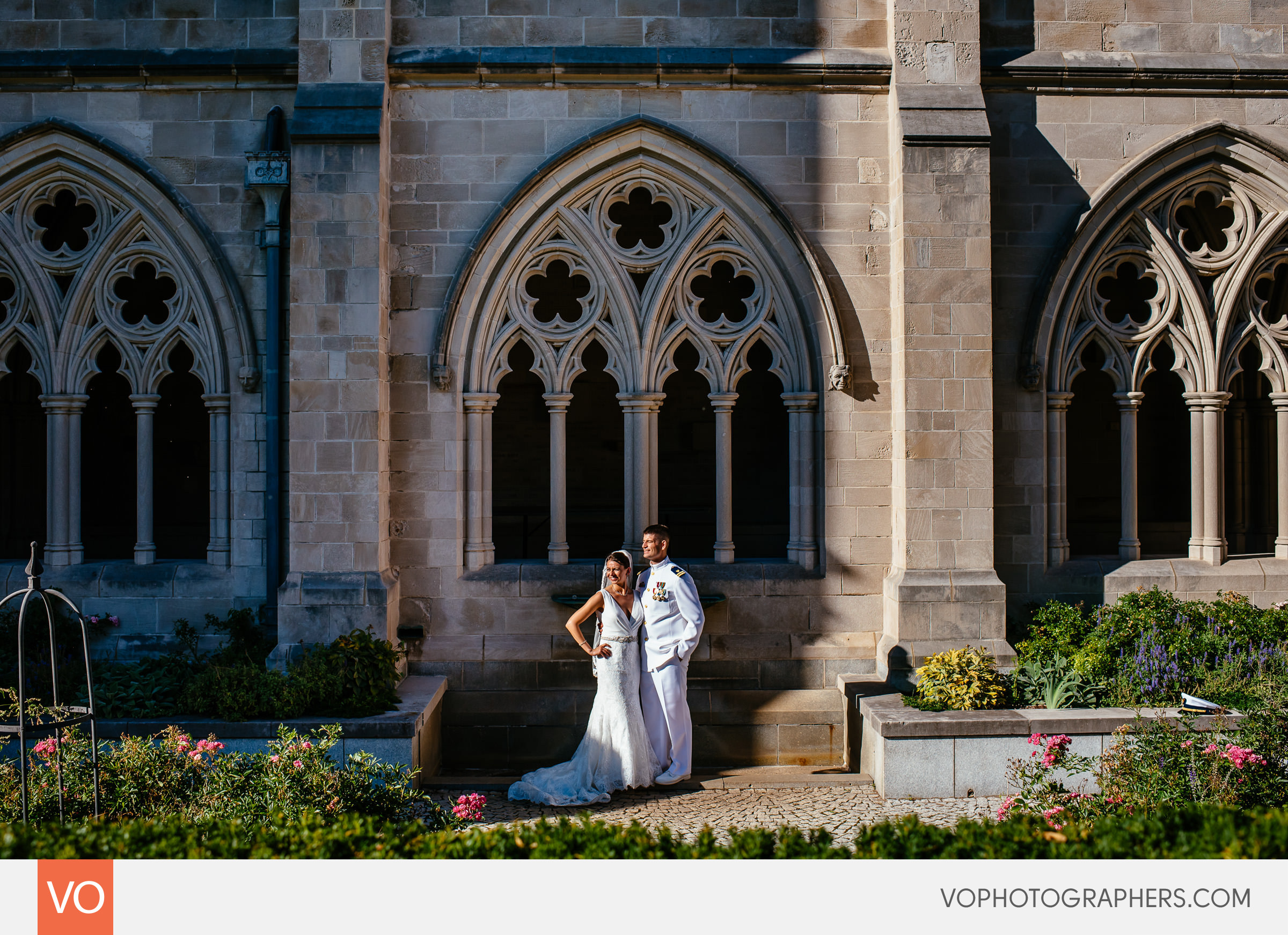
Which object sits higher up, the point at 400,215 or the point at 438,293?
the point at 400,215

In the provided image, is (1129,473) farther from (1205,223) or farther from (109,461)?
(109,461)

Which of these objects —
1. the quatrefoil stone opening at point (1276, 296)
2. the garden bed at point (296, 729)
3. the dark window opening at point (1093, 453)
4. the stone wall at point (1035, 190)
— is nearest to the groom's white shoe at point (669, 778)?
the garden bed at point (296, 729)

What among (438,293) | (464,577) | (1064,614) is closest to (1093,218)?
(1064,614)

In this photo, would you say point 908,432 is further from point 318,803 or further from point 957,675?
point 318,803

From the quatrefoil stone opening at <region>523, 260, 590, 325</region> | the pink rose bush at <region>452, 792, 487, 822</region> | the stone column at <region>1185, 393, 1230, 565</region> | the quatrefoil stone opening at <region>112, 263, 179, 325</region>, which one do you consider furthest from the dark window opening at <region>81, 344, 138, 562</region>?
the stone column at <region>1185, 393, 1230, 565</region>

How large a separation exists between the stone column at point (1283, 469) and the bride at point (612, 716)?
5.71 meters

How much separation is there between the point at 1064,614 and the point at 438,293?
543 cm

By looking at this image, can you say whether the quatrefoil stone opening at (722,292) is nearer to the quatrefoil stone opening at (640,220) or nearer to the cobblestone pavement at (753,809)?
the quatrefoil stone opening at (640,220)

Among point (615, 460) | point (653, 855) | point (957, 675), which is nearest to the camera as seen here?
point (653, 855)

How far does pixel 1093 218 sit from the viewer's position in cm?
753

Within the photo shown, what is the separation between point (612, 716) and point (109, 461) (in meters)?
12.6

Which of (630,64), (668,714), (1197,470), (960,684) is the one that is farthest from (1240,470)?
(630,64)

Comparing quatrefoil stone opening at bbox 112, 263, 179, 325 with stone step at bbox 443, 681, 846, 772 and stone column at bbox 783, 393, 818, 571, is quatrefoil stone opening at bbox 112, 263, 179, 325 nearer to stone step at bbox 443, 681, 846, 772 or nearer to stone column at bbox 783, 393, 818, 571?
stone step at bbox 443, 681, 846, 772

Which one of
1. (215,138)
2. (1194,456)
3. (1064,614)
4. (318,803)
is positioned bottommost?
(318,803)
